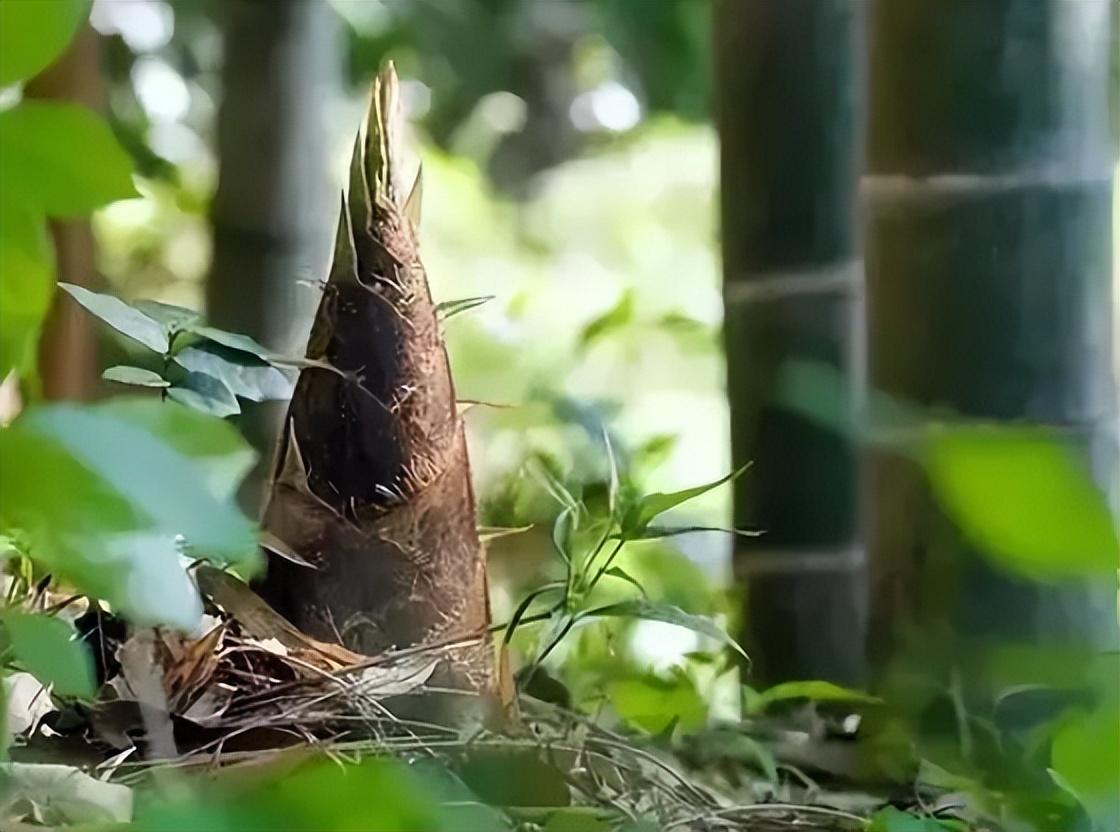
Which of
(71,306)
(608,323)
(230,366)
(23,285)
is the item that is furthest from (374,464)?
(71,306)

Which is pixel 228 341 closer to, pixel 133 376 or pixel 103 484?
pixel 133 376

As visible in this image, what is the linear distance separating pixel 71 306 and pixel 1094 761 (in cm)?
65

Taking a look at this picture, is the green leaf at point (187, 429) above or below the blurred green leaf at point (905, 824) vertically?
above

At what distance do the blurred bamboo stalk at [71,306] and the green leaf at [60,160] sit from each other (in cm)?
57

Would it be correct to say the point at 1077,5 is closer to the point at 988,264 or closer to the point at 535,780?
the point at 988,264

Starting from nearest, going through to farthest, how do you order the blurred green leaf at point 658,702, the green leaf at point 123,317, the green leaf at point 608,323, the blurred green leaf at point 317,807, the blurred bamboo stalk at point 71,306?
the blurred green leaf at point 317,807
the green leaf at point 123,317
the blurred green leaf at point 658,702
the green leaf at point 608,323
the blurred bamboo stalk at point 71,306

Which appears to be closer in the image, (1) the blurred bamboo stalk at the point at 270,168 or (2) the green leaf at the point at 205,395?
(2) the green leaf at the point at 205,395

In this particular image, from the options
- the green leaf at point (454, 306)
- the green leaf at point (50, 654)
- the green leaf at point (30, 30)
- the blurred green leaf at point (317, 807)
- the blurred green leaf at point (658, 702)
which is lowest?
the blurred green leaf at point (658, 702)

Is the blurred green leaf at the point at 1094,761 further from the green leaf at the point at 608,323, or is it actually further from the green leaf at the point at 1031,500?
the green leaf at the point at 608,323

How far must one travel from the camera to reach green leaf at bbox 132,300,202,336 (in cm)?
30

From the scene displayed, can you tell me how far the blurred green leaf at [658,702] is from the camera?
37 centimetres

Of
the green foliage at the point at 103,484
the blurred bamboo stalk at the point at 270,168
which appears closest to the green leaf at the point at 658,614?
the green foliage at the point at 103,484

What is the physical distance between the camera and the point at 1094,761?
0.18m

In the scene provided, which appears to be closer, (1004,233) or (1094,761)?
(1094,761)
